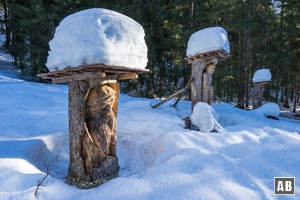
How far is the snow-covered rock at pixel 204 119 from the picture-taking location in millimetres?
6754

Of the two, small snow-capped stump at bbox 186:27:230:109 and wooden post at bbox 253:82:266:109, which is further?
wooden post at bbox 253:82:266:109

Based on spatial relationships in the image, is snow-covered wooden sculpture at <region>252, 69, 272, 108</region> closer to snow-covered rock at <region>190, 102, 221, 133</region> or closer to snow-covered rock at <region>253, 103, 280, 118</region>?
snow-covered rock at <region>253, 103, 280, 118</region>

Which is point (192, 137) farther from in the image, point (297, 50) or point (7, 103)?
point (297, 50)

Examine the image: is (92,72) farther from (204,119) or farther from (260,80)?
(260,80)

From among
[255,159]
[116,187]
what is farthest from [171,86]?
[116,187]

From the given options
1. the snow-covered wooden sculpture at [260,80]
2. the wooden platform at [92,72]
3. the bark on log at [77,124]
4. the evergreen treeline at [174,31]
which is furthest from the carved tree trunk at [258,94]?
the bark on log at [77,124]

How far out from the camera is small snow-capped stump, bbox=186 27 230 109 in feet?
24.3

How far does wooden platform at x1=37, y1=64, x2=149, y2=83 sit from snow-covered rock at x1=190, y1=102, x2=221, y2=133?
309cm

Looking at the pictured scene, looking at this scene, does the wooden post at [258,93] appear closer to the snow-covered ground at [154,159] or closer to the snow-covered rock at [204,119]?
the snow-covered ground at [154,159]

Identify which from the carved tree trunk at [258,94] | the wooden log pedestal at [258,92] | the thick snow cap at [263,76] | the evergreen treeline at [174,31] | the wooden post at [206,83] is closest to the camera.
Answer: the wooden post at [206,83]

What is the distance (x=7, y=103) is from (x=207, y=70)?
6.43 metres

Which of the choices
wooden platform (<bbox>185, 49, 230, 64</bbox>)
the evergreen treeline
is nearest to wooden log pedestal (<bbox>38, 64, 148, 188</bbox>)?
wooden platform (<bbox>185, 49, 230, 64</bbox>)

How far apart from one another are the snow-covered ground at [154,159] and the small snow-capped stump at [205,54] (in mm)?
1489

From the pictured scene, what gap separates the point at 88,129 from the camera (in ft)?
14.0
